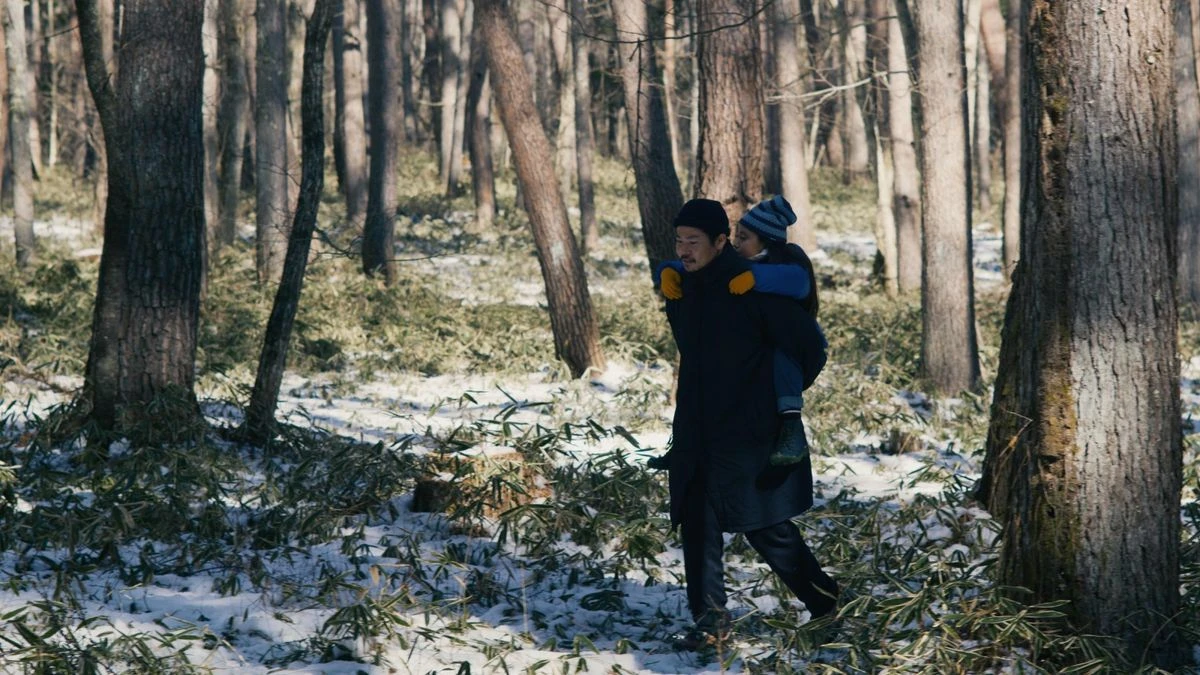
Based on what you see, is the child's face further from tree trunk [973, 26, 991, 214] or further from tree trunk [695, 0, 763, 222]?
tree trunk [973, 26, 991, 214]

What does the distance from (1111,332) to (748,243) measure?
1.49 m

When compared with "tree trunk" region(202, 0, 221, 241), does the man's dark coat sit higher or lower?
lower

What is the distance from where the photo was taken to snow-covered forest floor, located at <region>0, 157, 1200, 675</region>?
513cm

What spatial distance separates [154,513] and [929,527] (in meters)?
4.25

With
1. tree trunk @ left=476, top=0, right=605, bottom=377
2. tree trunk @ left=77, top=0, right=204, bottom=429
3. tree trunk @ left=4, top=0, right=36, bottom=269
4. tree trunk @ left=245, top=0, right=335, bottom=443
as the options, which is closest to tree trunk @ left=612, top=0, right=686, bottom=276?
tree trunk @ left=476, top=0, right=605, bottom=377

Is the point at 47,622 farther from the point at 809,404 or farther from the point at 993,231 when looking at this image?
the point at 993,231

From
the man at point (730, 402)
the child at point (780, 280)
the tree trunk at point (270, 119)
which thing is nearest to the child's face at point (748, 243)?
the child at point (780, 280)

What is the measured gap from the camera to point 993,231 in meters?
29.1

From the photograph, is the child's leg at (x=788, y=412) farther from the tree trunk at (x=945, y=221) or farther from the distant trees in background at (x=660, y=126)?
the tree trunk at (x=945, y=221)

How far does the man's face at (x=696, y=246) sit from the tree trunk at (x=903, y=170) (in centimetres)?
1105

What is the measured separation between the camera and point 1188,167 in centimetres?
1708

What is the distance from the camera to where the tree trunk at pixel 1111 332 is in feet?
15.4

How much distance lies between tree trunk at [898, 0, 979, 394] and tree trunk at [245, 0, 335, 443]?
6614 millimetres

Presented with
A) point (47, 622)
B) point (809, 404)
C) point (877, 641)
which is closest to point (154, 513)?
point (47, 622)
